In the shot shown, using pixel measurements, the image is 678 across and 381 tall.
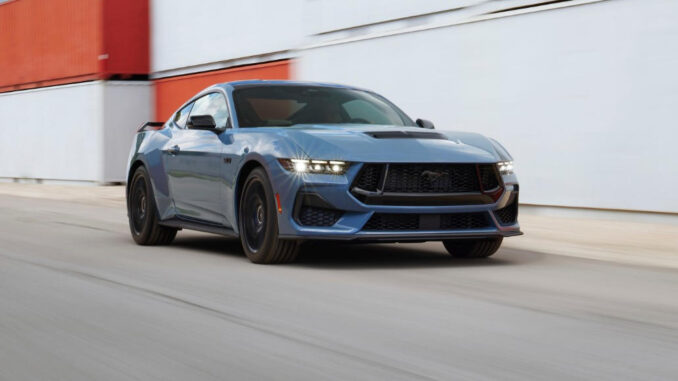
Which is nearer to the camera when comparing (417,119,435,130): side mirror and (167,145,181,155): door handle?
(417,119,435,130): side mirror

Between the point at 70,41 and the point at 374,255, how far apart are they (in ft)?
81.6

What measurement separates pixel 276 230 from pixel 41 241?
3.72m

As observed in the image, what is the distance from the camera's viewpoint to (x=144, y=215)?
33.2 feet

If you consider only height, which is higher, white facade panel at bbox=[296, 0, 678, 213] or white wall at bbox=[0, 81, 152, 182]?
white facade panel at bbox=[296, 0, 678, 213]

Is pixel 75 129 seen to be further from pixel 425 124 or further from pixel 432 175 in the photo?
pixel 432 175

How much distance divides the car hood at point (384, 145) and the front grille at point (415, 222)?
1.25 ft

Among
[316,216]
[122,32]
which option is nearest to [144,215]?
[316,216]

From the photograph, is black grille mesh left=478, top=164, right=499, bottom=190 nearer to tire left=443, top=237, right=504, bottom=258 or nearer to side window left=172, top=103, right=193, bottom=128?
tire left=443, top=237, right=504, bottom=258

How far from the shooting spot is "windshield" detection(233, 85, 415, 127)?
28.7ft

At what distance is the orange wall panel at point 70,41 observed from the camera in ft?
99.6

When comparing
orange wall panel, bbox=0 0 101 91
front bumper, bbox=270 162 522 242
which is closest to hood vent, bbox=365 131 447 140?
front bumper, bbox=270 162 522 242

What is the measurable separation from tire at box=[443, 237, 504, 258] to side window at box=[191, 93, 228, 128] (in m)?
2.05

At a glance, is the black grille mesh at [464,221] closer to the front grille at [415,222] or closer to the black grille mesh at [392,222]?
the front grille at [415,222]

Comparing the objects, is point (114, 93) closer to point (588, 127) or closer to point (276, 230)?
point (588, 127)
